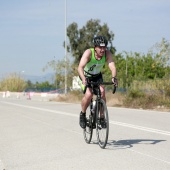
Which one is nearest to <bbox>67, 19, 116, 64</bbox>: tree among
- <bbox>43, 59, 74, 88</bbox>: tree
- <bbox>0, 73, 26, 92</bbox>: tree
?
<bbox>0, 73, 26, 92</bbox>: tree

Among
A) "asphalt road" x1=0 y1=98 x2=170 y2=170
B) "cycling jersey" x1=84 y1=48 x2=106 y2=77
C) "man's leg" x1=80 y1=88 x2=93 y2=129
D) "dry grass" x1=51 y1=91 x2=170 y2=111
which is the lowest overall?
"asphalt road" x1=0 y1=98 x2=170 y2=170

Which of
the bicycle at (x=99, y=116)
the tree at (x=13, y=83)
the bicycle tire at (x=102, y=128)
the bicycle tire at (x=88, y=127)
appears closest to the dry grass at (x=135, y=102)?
the bicycle tire at (x=88, y=127)

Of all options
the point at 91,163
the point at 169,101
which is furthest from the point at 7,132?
the point at 169,101

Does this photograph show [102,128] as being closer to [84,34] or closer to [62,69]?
[62,69]

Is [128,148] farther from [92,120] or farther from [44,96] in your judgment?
[44,96]

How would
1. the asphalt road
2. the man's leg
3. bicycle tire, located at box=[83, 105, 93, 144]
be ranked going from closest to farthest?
the asphalt road < the man's leg < bicycle tire, located at box=[83, 105, 93, 144]

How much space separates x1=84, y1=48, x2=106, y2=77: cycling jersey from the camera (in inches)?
313

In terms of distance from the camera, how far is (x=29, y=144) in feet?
28.2

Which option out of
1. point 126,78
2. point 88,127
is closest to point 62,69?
point 126,78

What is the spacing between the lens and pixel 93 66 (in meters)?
8.03

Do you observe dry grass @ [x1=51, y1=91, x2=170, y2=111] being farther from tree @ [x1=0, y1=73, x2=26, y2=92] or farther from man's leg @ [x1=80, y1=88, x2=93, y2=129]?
tree @ [x1=0, y1=73, x2=26, y2=92]

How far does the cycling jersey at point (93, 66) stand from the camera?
794 cm

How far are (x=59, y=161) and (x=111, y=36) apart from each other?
63.5 m

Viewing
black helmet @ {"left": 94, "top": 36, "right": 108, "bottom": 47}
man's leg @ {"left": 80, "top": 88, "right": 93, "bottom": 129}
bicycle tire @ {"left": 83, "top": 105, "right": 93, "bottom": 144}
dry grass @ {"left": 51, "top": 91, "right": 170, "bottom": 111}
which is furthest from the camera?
dry grass @ {"left": 51, "top": 91, "right": 170, "bottom": 111}
